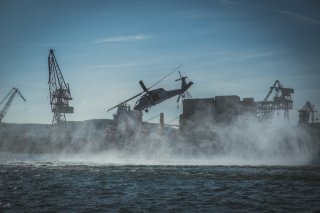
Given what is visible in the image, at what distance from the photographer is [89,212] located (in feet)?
67.1

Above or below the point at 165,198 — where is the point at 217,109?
above

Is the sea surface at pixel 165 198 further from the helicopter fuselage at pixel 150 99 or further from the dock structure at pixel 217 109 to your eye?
the dock structure at pixel 217 109

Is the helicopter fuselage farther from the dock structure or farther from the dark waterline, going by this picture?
the dock structure

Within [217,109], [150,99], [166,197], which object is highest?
[217,109]

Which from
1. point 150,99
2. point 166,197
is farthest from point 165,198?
point 150,99

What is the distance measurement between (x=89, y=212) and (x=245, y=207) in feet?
39.6

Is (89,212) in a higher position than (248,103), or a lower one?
lower

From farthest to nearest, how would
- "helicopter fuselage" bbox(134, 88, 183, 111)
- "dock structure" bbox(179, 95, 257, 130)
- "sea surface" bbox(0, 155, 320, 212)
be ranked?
"dock structure" bbox(179, 95, 257, 130)
"helicopter fuselage" bbox(134, 88, 183, 111)
"sea surface" bbox(0, 155, 320, 212)

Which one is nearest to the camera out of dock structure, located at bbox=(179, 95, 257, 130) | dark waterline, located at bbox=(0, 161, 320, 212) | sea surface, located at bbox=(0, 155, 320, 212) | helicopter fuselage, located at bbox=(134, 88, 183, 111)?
sea surface, located at bbox=(0, 155, 320, 212)

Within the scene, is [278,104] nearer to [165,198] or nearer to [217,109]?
[217,109]

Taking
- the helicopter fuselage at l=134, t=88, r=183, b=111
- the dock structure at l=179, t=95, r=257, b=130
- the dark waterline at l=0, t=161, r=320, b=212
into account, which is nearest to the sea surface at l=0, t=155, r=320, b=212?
the dark waterline at l=0, t=161, r=320, b=212

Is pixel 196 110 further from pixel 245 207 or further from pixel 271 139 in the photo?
pixel 245 207

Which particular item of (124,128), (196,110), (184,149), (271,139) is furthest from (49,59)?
(271,139)

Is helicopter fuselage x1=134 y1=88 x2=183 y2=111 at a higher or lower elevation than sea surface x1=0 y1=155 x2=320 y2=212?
higher
